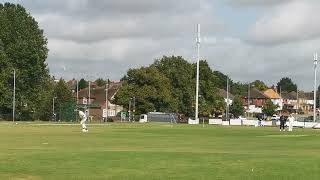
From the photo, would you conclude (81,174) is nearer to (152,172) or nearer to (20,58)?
(152,172)

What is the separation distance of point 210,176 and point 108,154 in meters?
6.22

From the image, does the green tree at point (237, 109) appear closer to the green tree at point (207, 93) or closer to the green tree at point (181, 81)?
Answer: the green tree at point (207, 93)

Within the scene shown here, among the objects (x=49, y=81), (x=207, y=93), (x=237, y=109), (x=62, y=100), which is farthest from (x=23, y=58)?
(x=237, y=109)

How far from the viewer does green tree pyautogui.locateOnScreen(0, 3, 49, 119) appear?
110750mm

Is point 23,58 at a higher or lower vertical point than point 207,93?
higher

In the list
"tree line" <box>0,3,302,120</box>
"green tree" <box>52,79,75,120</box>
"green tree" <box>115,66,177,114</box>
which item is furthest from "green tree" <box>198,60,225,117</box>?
"green tree" <box>52,79,75,120</box>

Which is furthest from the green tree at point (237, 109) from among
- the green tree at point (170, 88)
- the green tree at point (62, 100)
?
the green tree at point (62, 100)

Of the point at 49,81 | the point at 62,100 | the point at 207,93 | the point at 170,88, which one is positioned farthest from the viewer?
the point at 207,93

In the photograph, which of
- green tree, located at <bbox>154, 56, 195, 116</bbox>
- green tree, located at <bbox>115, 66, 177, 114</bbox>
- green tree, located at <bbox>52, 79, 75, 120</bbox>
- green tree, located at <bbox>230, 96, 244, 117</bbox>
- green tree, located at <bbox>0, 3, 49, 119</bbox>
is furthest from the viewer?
green tree, located at <bbox>230, 96, 244, 117</bbox>

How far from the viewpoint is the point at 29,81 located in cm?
11394

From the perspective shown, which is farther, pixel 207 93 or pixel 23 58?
pixel 207 93

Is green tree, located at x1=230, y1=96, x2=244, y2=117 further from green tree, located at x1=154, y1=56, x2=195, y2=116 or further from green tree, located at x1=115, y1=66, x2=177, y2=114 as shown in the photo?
green tree, located at x1=115, y1=66, x2=177, y2=114

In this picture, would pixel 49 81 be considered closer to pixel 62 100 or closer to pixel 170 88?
pixel 62 100

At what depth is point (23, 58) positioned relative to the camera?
111438 mm
